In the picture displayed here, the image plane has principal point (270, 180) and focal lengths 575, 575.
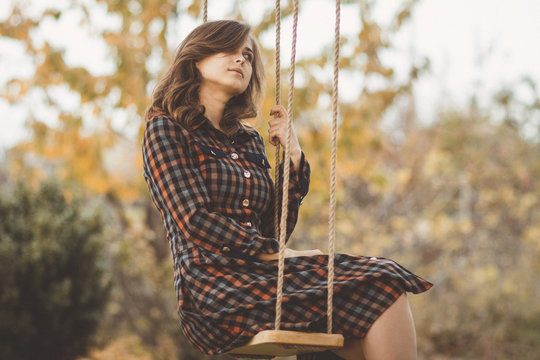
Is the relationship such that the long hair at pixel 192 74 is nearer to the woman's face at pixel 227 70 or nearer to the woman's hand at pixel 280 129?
the woman's face at pixel 227 70

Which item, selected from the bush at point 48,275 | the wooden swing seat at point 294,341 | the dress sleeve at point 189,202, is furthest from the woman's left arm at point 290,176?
the bush at point 48,275

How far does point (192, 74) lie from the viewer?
6.93 ft

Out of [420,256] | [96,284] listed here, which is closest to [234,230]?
[96,284]

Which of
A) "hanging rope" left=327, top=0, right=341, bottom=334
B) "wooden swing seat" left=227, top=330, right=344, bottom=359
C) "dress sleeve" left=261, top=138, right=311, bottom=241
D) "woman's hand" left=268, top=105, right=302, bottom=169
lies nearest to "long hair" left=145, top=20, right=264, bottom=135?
"woman's hand" left=268, top=105, right=302, bottom=169

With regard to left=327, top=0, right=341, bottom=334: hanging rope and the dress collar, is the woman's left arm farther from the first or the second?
left=327, top=0, right=341, bottom=334: hanging rope

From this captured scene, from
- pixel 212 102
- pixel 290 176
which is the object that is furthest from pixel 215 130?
pixel 290 176

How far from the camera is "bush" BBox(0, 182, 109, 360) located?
4629mm

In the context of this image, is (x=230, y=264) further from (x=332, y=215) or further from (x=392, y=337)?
(x=392, y=337)

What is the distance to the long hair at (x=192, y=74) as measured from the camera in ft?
6.66

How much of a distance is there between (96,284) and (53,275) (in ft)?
1.47

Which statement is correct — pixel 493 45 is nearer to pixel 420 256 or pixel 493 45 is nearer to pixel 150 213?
pixel 420 256

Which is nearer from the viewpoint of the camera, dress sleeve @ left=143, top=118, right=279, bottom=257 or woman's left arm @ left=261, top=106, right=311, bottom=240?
dress sleeve @ left=143, top=118, right=279, bottom=257

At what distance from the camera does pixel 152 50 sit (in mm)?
4871

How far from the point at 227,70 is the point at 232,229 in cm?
61
